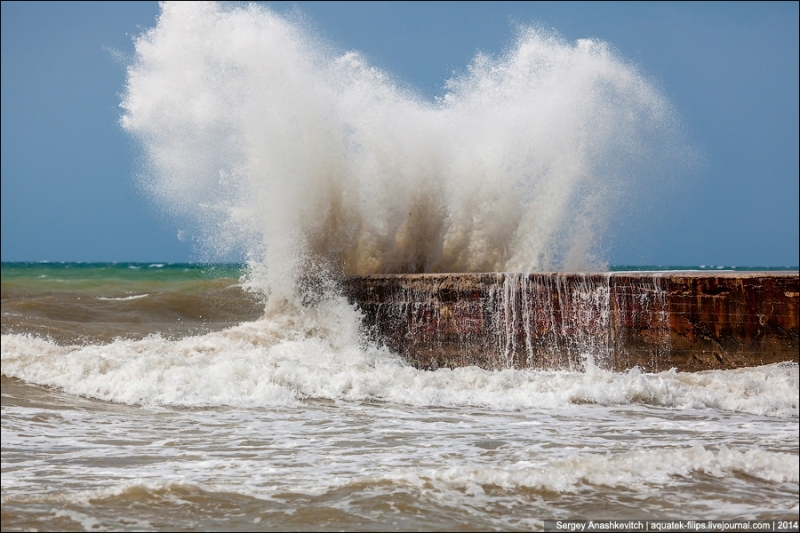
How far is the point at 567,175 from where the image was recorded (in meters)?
9.90

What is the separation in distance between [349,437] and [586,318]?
322 centimetres

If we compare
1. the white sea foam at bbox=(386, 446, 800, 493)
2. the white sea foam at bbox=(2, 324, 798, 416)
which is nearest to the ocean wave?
the white sea foam at bbox=(2, 324, 798, 416)

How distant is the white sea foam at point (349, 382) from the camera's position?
20.8ft

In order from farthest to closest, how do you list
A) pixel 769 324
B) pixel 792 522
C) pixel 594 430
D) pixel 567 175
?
1. pixel 567 175
2. pixel 769 324
3. pixel 594 430
4. pixel 792 522

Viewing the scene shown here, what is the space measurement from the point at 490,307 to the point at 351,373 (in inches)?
67.4

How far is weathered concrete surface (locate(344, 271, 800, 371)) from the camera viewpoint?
6738 millimetres

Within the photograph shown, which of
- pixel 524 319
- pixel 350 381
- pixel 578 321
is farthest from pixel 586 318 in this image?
pixel 350 381

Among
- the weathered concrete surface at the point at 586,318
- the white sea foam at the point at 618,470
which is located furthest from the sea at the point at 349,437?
the weathered concrete surface at the point at 586,318

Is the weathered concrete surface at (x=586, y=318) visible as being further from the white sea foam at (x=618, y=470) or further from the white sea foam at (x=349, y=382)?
the white sea foam at (x=618, y=470)

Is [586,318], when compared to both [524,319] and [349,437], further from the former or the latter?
[349,437]

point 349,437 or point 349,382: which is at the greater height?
point 349,382

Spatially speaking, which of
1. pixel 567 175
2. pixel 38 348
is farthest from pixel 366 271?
pixel 38 348

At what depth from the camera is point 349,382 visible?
6.86m

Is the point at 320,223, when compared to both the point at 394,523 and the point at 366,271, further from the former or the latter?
the point at 394,523
